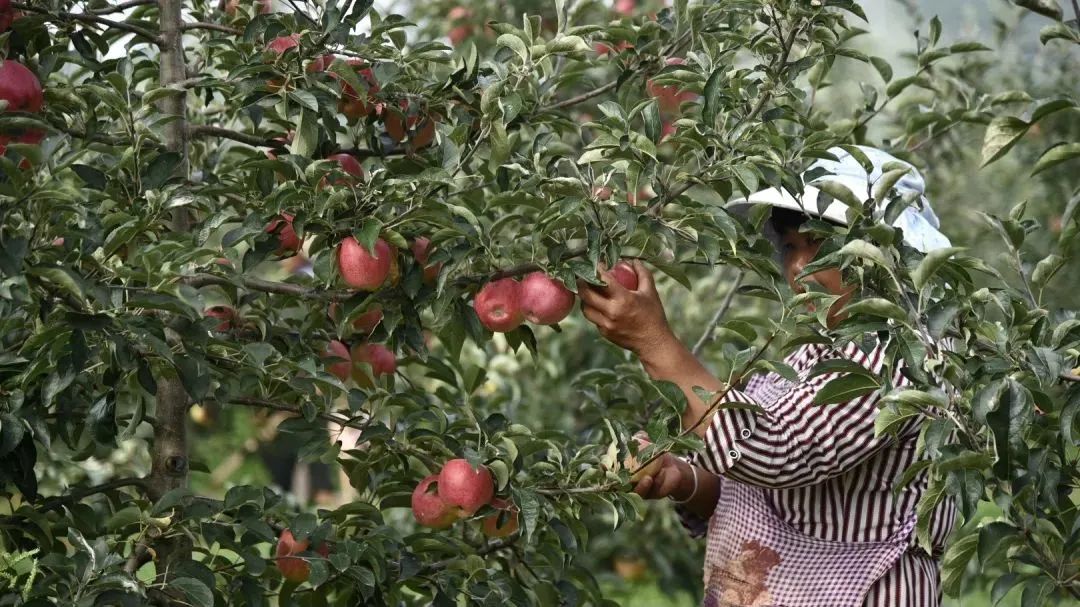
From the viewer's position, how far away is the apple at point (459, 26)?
3996 millimetres

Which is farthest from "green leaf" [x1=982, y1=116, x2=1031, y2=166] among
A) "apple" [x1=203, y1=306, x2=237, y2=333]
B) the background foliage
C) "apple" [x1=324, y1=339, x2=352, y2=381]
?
"apple" [x1=203, y1=306, x2=237, y2=333]

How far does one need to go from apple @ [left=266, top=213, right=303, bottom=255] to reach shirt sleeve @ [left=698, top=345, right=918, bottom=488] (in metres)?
0.65

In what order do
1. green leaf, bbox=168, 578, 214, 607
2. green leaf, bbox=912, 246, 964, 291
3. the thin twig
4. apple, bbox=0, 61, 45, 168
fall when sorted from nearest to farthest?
green leaf, bbox=912, 246, 964, 291 < green leaf, bbox=168, 578, 214, 607 < apple, bbox=0, 61, 45, 168 < the thin twig

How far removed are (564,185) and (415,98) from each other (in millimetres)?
358

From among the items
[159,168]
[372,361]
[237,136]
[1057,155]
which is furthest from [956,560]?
[237,136]

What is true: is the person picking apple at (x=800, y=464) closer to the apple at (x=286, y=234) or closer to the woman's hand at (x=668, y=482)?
the woman's hand at (x=668, y=482)

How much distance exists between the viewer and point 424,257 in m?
1.87

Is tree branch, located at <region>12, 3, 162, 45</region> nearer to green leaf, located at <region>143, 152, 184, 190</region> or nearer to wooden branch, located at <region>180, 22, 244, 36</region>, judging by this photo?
wooden branch, located at <region>180, 22, 244, 36</region>

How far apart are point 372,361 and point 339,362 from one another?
0.43 ft

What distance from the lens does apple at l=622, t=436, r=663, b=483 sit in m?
1.85

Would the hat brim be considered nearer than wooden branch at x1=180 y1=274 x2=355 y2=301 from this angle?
No

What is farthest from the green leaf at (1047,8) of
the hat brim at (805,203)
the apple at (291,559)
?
the apple at (291,559)

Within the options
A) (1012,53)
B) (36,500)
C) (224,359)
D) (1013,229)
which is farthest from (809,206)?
(1012,53)

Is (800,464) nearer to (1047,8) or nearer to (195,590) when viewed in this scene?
(1047,8)
